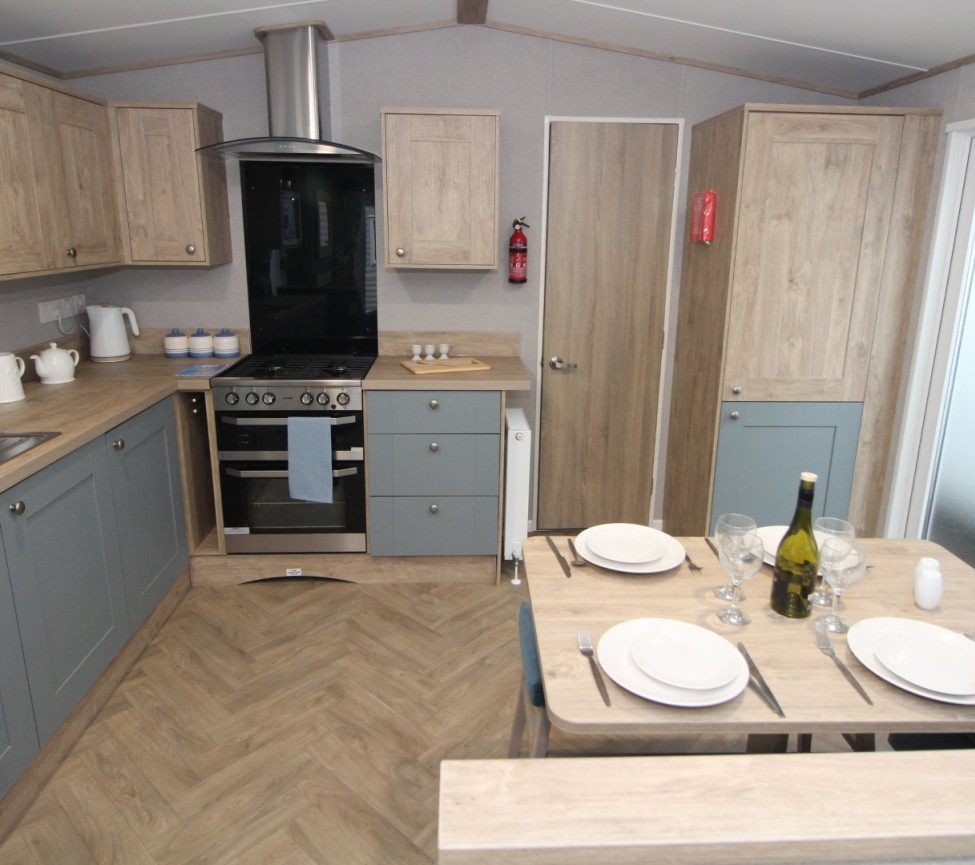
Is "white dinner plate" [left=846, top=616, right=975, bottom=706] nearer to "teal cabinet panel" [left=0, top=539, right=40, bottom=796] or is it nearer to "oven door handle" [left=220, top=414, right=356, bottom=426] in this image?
"teal cabinet panel" [left=0, top=539, right=40, bottom=796]

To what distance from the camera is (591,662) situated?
146cm

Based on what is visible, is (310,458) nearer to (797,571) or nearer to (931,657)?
(797,571)

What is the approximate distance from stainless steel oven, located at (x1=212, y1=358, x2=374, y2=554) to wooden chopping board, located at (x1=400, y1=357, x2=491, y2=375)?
1.02 feet

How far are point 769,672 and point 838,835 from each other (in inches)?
19.0

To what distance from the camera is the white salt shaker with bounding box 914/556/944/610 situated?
164 cm

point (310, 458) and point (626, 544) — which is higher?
point (626, 544)

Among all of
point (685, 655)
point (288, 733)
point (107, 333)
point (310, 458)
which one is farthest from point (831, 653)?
point (107, 333)

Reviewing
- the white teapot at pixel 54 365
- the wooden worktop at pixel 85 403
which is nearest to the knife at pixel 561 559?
the wooden worktop at pixel 85 403

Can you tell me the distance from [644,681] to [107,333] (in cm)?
312

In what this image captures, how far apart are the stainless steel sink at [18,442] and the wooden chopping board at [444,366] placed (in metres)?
1.50

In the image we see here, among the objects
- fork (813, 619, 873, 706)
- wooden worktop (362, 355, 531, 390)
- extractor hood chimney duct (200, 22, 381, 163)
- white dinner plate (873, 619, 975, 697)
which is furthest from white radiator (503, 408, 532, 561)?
white dinner plate (873, 619, 975, 697)

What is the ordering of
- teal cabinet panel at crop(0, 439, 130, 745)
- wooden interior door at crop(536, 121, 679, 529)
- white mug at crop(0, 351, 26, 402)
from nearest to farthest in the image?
1. teal cabinet panel at crop(0, 439, 130, 745)
2. white mug at crop(0, 351, 26, 402)
3. wooden interior door at crop(536, 121, 679, 529)

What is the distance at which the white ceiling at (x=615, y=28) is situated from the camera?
2.57 metres

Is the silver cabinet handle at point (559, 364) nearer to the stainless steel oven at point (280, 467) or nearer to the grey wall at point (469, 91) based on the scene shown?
the grey wall at point (469, 91)
